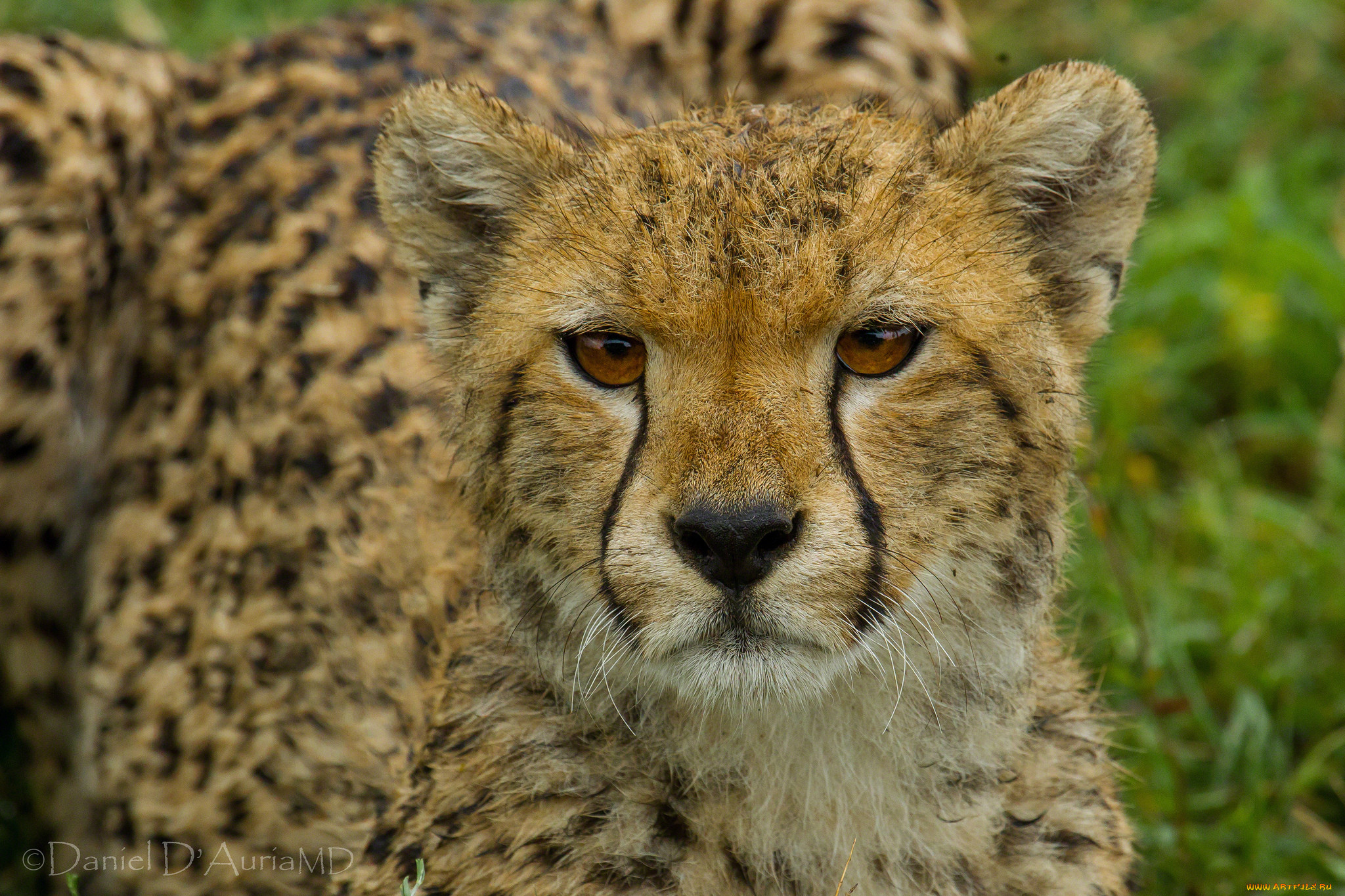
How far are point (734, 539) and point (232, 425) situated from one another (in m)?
2.10

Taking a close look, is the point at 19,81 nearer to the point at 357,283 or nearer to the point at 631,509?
the point at 357,283

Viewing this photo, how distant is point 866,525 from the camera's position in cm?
242

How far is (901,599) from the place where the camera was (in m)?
2.51

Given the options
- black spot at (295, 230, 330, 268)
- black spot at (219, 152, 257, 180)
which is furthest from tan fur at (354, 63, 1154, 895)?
black spot at (219, 152, 257, 180)

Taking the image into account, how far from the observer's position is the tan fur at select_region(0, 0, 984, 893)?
3.78 metres

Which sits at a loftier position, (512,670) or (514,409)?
(514,409)

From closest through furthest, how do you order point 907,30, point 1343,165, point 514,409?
point 514,409, point 907,30, point 1343,165

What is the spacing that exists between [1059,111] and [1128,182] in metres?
0.19

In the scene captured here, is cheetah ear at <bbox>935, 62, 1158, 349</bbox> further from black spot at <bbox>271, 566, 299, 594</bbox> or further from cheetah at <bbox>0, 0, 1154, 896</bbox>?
black spot at <bbox>271, 566, 299, 594</bbox>

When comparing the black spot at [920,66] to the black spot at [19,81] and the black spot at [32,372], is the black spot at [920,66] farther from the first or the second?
the black spot at [32,372]

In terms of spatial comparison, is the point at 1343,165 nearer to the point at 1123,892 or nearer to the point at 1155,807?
the point at 1155,807

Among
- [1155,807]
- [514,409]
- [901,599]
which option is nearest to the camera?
[901,599]

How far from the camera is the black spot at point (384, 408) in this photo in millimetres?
3842

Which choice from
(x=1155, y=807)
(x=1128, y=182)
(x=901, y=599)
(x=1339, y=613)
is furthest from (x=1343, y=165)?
(x=901, y=599)
